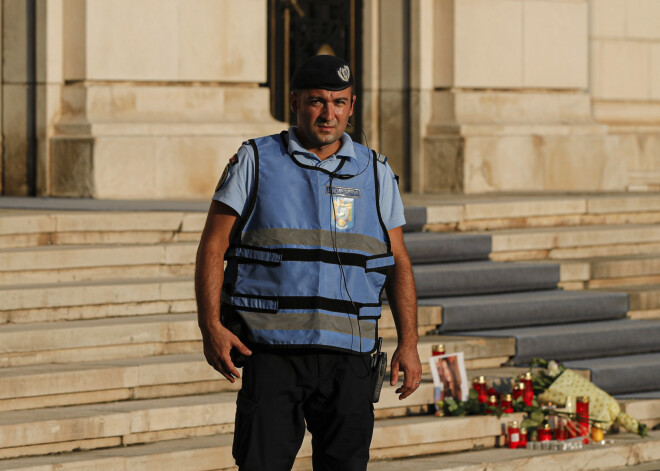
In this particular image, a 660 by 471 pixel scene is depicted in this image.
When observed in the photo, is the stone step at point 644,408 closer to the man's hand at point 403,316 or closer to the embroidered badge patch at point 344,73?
the man's hand at point 403,316

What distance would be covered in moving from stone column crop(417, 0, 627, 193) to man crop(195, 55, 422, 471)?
927 centimetres

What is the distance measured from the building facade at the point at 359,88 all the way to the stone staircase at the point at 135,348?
6.58ft

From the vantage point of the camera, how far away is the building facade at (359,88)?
499 inches

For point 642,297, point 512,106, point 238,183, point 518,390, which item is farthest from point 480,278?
point 238,183

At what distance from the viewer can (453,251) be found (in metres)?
10.9

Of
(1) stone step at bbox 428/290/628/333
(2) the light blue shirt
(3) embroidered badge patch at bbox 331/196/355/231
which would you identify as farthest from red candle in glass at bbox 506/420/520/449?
(3) embroidered badge patch at bbox 331/196/355/231

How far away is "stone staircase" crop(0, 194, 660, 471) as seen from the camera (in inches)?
286

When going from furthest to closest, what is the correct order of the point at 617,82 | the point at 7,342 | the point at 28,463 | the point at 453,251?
the point at 617,82 < the point at 453,251 < the point at 7,342 < the point at 28,463

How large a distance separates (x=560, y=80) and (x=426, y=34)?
1.58 meters

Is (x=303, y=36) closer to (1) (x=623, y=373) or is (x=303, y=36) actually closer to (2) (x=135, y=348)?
(1) (x=623, y=373)

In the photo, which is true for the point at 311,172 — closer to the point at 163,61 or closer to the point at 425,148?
the point at 163,61

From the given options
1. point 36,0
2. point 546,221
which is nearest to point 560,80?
point 546,221

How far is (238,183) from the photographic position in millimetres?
5086

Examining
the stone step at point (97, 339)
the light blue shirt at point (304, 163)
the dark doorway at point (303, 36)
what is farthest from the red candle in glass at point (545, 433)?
the dark doorway at point (303, 36)
